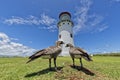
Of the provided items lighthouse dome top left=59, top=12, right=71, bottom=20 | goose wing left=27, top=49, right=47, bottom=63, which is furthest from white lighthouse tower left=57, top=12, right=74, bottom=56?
goose wing left=27, top=49, right=47, bottom=63

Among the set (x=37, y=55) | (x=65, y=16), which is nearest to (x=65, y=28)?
(x=65, y=16)

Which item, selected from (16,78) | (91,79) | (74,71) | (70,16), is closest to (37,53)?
(16,78)

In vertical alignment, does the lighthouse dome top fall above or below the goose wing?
above

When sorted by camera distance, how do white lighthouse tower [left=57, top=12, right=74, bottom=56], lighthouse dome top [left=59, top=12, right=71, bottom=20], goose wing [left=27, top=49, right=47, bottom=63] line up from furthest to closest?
lighthouse dome top [left=59, top=12, right=71, bottom=20] < white lighthouse tower [left=57, top=12, right=74, bottom=56] < goose wing [left=27, top=49, right=47, bottom=63]

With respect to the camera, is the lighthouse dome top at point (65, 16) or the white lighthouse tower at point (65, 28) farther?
the lighthouse dome top at point (65, 16)

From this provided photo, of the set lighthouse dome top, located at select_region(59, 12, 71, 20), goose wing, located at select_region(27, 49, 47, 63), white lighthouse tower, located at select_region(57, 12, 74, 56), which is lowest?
goose wing, located at select_region(27, 49, 47, 63)

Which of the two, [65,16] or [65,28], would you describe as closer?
[65,28]

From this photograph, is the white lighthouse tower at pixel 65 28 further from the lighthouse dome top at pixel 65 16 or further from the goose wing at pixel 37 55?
the goose wing at pixel 37 55

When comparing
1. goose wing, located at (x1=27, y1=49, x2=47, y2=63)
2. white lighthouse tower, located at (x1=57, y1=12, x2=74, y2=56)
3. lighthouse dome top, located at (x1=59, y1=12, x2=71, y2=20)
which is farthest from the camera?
lighthouse dome top, located at (x1=59, y1=12, x2=71, y2=20)

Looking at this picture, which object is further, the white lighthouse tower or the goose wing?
the white lighthouse tower

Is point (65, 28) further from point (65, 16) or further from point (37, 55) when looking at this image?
point (37, 55)

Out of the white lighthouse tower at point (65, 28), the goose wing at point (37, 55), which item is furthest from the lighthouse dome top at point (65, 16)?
the goose wing at point (37, 55)

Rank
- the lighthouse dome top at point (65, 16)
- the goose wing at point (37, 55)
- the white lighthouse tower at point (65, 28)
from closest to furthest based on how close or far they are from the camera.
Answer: the goose wing at point (37, 55)
the white lighthouse tower at point (65, 28)
the lighthouse dome top at point (65, 16)

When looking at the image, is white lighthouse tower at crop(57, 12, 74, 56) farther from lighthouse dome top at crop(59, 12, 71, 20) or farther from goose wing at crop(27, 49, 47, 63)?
goose wing at crop(27, 49, 47, 63)
